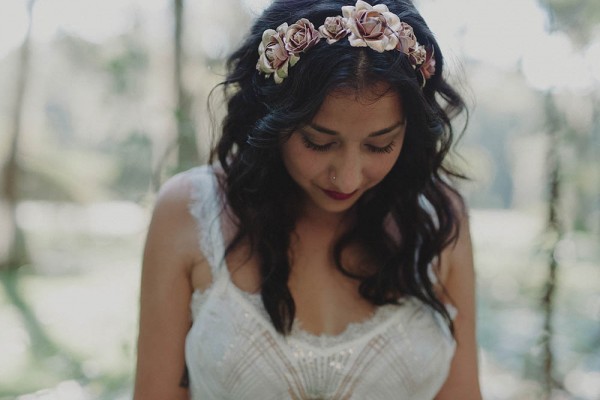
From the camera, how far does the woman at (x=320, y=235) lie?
4.12ft

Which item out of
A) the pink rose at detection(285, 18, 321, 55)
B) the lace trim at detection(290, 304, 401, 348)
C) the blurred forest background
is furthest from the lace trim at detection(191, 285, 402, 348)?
the pink rose at detection(285, 18, 321, 55)

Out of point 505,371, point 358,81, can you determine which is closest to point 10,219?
point 505,371

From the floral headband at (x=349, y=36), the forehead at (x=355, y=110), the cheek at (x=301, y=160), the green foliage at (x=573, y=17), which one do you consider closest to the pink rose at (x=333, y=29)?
the floral headband at (x=349, y=36)

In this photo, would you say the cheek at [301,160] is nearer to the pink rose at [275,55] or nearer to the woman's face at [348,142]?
the woman's face at [348,142]

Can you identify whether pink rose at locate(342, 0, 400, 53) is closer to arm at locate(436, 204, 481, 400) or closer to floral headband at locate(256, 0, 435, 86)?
floral headband at locate(256, 0, 435, 86)

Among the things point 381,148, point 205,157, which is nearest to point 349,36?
point 381,148

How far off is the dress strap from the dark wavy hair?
0.04 m

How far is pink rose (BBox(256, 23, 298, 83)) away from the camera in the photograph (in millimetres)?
1268

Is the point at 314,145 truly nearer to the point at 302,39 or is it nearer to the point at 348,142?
the point at 348,142

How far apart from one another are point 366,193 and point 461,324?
1.38ft

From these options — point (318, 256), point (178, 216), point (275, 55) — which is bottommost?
Result: point (318, 256)

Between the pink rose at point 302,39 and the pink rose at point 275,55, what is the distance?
0.01 m

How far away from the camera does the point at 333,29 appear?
1.23 m

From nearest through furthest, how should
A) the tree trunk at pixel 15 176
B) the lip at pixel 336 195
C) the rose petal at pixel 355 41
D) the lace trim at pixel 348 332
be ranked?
the rose petal at pixel 355 41, the lip at pixel 336 195, the lace trim at pixel 348 332, the tree trunk at pixel 15 176
